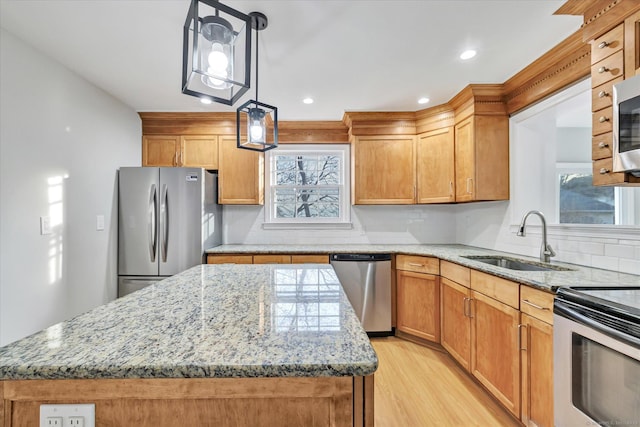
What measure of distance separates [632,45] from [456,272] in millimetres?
1725

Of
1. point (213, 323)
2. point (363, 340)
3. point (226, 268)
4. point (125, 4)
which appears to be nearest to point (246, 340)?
point (213, 323)

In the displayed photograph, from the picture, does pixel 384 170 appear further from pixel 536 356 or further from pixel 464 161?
pixel 536 356

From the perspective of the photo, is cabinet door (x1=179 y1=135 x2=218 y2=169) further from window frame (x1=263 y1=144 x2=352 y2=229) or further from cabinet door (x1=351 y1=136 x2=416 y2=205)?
cabinet door (x1=351 y1=136 x2=416 y2=205)

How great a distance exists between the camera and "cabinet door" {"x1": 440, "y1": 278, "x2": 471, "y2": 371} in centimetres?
235

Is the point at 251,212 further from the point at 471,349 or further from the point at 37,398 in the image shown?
the point at 37,398

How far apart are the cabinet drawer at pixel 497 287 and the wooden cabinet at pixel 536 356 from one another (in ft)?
0.16

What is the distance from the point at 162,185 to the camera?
304 centimetres

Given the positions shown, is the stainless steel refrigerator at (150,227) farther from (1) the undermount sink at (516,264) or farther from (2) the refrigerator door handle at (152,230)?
(1) the undermount sink at (516,264)

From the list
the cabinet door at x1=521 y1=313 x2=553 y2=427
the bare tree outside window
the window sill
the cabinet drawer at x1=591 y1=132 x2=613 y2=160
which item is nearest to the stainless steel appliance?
the cabinet door at x1=521 y1=313 x2=553 y2=427

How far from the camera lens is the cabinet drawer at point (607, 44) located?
4.96 feet

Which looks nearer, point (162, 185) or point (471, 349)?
point (471, 349)

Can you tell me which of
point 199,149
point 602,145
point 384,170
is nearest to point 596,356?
point 602,145

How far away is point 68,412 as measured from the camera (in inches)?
28.3

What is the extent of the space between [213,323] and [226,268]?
1.07 metres
